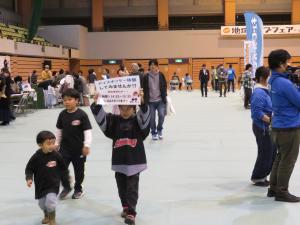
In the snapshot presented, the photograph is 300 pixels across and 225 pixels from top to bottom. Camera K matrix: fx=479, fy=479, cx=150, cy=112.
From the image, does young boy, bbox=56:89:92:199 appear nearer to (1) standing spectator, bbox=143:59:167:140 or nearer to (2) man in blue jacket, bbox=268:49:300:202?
(2) man in blue jacket, bbox=268:49:300:202

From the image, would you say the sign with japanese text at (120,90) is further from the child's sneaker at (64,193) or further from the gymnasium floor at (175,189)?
the child's sneaker at (64,193)

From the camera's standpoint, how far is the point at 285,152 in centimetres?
512

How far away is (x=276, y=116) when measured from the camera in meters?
5.14

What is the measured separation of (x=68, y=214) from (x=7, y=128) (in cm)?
839

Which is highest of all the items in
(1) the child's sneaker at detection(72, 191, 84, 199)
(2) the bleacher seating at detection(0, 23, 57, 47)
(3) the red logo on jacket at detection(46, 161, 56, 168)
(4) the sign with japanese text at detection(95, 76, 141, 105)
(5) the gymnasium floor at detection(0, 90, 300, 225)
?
(2) the bleacher seating at detection(0, 23, 57, 47)

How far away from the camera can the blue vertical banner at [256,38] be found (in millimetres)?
15398

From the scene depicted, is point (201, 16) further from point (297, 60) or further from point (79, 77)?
point (79, 77)

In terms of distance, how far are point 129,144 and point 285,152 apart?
5.77 feet

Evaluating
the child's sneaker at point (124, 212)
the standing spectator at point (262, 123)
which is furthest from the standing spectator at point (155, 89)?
the child's sneaker at point (124, 212)

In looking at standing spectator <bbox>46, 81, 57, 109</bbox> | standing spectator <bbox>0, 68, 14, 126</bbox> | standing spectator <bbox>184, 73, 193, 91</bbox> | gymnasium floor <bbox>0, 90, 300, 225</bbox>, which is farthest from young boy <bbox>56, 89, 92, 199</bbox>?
standing spectator <bbox>184, 73, 193, 91</bbox>

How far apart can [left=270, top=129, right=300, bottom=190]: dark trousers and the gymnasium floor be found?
0.27 m

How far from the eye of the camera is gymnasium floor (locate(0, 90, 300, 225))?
4.79 m

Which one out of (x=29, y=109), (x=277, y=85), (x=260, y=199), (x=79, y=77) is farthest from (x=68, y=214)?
(x=79, y=77)

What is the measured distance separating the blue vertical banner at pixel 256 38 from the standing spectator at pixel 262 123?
9789mm
